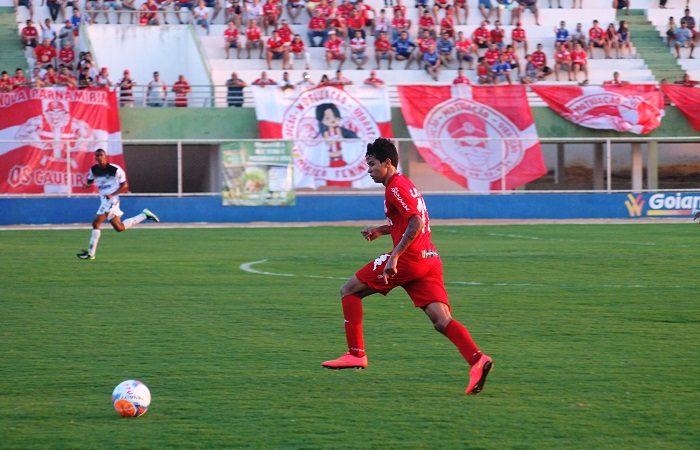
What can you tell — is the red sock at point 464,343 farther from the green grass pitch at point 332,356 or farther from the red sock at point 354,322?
the red sock at point 354,322

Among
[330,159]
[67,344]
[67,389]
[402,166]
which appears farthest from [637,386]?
[402,166]

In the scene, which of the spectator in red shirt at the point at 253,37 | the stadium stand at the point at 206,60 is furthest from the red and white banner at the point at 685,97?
the spectator in red shirt at the point at 253,37

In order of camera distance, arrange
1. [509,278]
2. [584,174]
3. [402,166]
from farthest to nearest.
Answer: [584,174]
[402,166]
[509,278]

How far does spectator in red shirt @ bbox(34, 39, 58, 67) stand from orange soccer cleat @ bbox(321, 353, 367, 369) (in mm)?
27432

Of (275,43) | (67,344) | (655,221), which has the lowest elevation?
(655,221)

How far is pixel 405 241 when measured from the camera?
8.06 metres

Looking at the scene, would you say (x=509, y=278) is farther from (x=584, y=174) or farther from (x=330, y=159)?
(x=584, y=174)

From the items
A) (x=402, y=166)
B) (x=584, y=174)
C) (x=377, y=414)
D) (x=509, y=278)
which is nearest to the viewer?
(x=377, y=414)

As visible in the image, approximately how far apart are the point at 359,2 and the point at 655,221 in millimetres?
12498

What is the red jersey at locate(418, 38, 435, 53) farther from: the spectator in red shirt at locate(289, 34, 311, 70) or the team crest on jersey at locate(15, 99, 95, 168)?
the team crest on jersey at locate(15, 99, 95, 168)

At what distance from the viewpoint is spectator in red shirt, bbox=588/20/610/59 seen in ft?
127

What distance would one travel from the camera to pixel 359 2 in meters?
38.1

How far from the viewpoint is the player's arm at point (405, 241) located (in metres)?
8.02

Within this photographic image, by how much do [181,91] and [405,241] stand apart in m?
26.4
